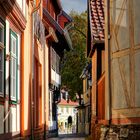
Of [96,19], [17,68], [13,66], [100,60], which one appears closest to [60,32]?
[100,60]

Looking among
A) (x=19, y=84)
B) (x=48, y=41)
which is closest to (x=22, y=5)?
(x=19, y=84)

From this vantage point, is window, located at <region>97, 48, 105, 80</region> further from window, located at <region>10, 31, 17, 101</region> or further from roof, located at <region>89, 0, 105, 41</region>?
window, located at <region>10, 31, 17, 101</region>

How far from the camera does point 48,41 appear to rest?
2723 cm

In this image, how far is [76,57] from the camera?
55250 mm

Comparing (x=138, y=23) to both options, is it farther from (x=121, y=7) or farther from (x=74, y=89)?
Result: (x=74, y=89)

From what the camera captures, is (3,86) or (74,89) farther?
(74,89)

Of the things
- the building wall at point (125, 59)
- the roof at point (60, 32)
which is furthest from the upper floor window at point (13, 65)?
the roof at point (60, 32)

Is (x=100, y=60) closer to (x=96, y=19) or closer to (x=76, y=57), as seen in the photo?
(x=96, y=19)

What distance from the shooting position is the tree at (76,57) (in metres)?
55.0

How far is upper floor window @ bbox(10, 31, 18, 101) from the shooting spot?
13673 millimetres

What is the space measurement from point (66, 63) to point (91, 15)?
34.8 metres

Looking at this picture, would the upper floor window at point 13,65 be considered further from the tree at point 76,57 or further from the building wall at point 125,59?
the tree at point 76,57

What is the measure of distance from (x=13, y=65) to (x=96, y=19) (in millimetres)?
7167

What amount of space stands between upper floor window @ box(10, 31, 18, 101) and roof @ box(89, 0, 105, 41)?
5432mm
